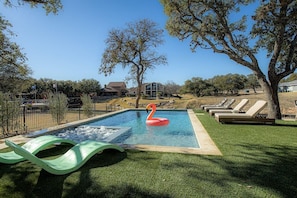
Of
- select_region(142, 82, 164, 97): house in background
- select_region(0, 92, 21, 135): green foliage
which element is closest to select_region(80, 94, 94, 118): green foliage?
select_region(0, 92, 21, 135): green foliage

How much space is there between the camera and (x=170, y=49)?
20.3 meters

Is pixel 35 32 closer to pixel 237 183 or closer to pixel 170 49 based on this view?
pixel 237 183

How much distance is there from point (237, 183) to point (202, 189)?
2.11 ft

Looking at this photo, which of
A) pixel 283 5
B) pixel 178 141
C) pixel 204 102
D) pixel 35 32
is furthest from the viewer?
pixel 204 102

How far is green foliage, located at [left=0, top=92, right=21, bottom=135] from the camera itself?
23.6 ft

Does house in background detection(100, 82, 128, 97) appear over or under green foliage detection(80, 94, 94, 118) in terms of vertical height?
over

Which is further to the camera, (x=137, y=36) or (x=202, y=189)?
(x=137, y=36)

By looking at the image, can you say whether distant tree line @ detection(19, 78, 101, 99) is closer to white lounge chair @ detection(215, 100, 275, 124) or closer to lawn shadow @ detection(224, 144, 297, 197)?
white lounge chair @ detection(215, 100, 275, 124)

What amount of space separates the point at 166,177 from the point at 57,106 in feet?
29.3

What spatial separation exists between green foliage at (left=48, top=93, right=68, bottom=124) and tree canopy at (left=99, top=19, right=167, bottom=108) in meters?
9.81

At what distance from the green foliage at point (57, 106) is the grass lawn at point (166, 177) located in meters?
6.29

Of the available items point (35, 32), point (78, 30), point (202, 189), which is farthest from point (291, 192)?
point (78, 30)

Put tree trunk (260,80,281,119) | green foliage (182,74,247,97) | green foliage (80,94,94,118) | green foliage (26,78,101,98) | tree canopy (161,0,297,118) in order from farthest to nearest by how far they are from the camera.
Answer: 1. green foliage (26,78,101,98)
2. green foliage (182,74,247,97)
3. green foliage (80,94,94,118)
4. tree trunk (260,80,281,119)
5. tree canopy (161,0,297,118)

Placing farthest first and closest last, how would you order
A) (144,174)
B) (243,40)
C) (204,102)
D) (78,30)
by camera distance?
(204,102) < (78,30) < (243,40) < (144,174)
